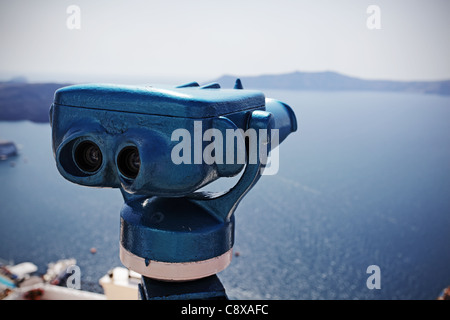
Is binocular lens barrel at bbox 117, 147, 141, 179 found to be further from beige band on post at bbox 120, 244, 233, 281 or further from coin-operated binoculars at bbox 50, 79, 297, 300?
beige band on post at bbox 120, 244, 233, 281

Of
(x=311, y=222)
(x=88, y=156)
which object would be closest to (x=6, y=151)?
(x=311, y=222)

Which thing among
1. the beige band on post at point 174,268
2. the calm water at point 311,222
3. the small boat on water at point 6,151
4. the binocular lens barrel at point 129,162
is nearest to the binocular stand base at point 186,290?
the beige band on post at point 174,268

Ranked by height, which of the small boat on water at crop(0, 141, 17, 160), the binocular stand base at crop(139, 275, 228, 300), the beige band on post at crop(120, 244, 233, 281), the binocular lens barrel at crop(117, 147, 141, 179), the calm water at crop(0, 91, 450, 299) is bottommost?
the calm water at crop(0, 91, 450, 299)

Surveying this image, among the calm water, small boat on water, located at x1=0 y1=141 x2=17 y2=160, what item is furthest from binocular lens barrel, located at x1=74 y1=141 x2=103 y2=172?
small boat on water, located at x1=0 y1=141 x2=17 y2=160

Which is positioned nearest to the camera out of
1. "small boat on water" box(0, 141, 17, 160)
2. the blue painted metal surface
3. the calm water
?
the blue painted metal surface

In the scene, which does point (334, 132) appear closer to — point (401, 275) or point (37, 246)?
point (401, 275)

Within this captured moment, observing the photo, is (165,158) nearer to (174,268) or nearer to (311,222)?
(174,268)

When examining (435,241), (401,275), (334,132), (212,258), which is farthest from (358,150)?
(212,258)

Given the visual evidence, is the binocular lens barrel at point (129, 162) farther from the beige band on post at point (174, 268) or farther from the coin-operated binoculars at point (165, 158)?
the beige band on post at point (174, 268)
